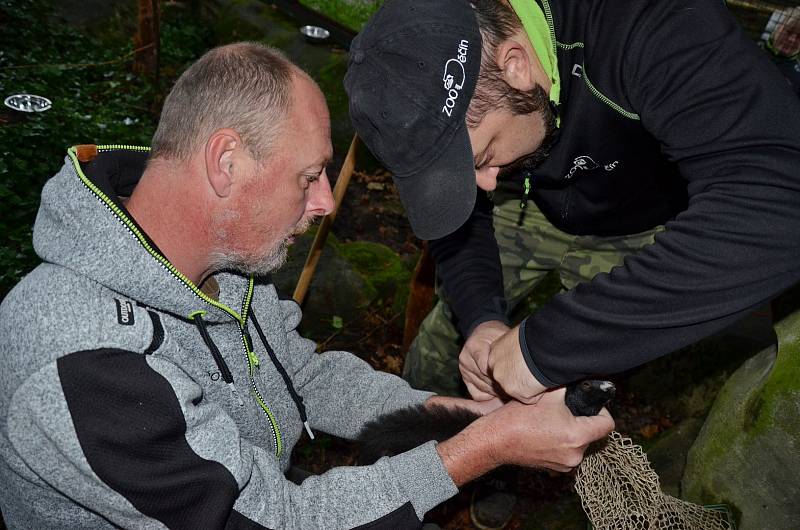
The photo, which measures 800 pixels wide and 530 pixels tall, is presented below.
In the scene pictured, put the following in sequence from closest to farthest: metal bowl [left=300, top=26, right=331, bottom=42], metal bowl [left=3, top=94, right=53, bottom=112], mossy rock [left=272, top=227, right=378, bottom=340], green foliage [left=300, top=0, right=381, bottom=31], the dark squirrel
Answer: the dark squirrel → mossy rock [left=272, top=227, right=378, bottom=340] → metal bowl [left=3, top=94, right=53, bottom=112] → metal bowl [left=300, top=26, right=331, bottom=42] → green foliage [left=300, top=0, right=381, bottom=31]

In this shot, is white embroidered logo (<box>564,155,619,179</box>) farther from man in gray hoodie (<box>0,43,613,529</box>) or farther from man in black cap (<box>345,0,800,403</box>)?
man in gray hoodie (<box>0,43,613,529</box>)

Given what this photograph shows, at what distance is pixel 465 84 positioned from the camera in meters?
2.45

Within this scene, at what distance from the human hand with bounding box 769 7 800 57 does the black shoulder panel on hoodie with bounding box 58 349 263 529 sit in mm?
6039

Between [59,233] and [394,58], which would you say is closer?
[59,233]

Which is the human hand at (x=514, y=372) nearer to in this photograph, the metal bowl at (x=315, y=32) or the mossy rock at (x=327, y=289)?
the mossy rock at (x=327, y=289)

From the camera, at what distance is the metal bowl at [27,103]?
670cm

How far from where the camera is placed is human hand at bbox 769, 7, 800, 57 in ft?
19.1

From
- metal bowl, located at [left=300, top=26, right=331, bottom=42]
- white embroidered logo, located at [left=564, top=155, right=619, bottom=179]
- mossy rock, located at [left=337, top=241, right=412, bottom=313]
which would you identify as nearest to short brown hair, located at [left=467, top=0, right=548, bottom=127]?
white embroidered logo, located at [left=564, top=155, right=619, bottom=179]

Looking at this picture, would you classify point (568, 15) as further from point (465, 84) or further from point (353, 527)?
point (353, 527)

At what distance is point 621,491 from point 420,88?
2.15 m

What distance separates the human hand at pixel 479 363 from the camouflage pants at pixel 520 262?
1.07 m

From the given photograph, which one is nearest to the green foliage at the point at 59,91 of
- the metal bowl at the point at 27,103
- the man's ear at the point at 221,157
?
the metal bowl at the point at 27,103

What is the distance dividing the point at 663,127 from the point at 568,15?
0.71 meters

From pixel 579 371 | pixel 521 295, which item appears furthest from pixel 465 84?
pixel 521 295
